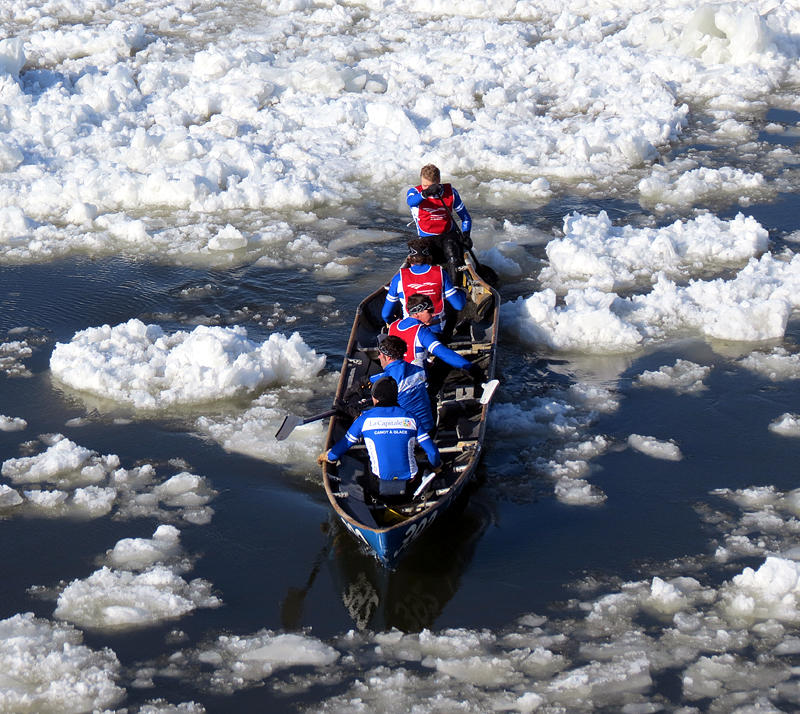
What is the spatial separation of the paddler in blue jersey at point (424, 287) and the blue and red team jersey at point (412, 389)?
1.41 meters

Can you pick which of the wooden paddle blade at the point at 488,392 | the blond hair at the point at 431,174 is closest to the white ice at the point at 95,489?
the wooden paddle blade at the point at 488,392

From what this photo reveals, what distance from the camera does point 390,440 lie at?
24.1ft

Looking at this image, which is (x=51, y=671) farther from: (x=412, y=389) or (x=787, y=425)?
(x=787, y=425)

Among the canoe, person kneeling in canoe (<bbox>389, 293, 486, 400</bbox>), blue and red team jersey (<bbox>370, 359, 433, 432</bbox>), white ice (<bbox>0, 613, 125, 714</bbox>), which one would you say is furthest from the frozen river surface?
blue and red team jersey (<bbox>370, 359, 433, 432</bbox>)

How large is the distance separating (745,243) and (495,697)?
A: 8.32 metres

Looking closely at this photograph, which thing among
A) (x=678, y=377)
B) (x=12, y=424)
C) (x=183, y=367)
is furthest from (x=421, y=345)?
(x=12, y=424)

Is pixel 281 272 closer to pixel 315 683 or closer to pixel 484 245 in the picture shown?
pixel 484 245

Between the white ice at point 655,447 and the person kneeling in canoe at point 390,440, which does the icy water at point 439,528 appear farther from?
the person kneeling in canoe at point 390,440

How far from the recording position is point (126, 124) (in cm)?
1675

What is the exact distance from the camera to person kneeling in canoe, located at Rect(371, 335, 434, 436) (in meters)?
7.71

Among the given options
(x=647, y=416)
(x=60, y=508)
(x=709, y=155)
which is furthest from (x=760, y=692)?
(x=709, y=155)

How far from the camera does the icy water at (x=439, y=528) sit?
6867 mm

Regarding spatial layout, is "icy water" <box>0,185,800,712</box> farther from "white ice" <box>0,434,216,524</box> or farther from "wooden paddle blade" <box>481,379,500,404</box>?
"wooden paddle blade" <box>481,379,500,404</box>

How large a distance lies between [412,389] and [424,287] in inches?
70.6
